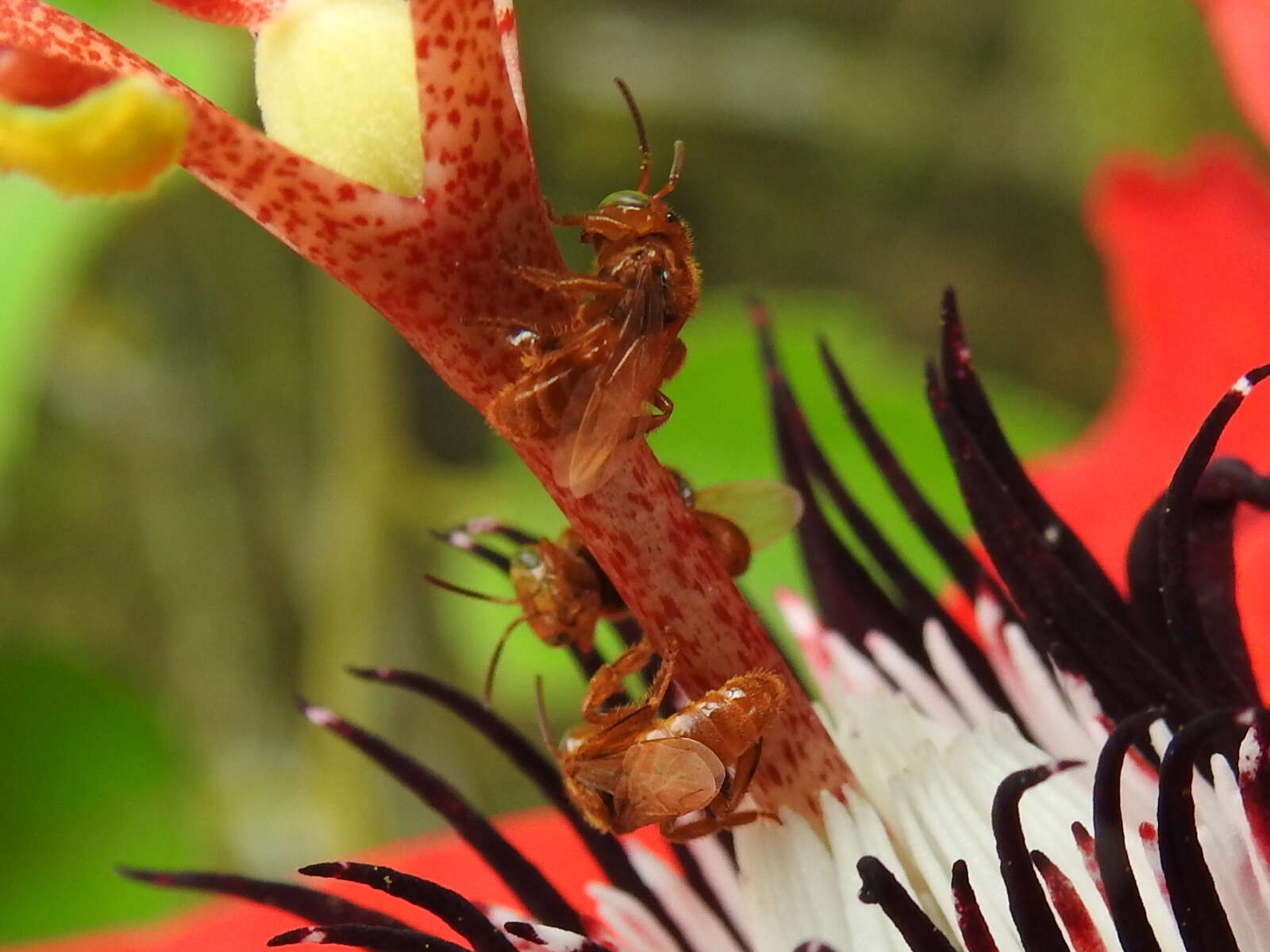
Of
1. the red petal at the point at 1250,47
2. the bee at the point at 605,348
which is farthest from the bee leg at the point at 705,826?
the red petal at the point at 1250,47

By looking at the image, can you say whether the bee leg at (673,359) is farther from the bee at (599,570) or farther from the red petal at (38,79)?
the red petal at (38,79)

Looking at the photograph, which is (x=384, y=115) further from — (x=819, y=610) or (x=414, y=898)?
(x=819, y=610)

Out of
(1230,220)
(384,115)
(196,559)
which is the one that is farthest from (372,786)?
(384,115)

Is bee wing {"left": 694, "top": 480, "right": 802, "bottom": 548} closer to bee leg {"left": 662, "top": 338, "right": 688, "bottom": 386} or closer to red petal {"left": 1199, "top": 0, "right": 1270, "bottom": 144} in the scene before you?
bee leg {"left": 662, "top": 338, "right": 688, "bottom": 386}

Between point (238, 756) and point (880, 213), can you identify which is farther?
point (880, 213)

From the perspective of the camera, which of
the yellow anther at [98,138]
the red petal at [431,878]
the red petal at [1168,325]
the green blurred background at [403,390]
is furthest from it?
the green blurred background at [403,390]

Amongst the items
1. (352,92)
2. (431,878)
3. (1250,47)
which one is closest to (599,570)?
(352,92)
